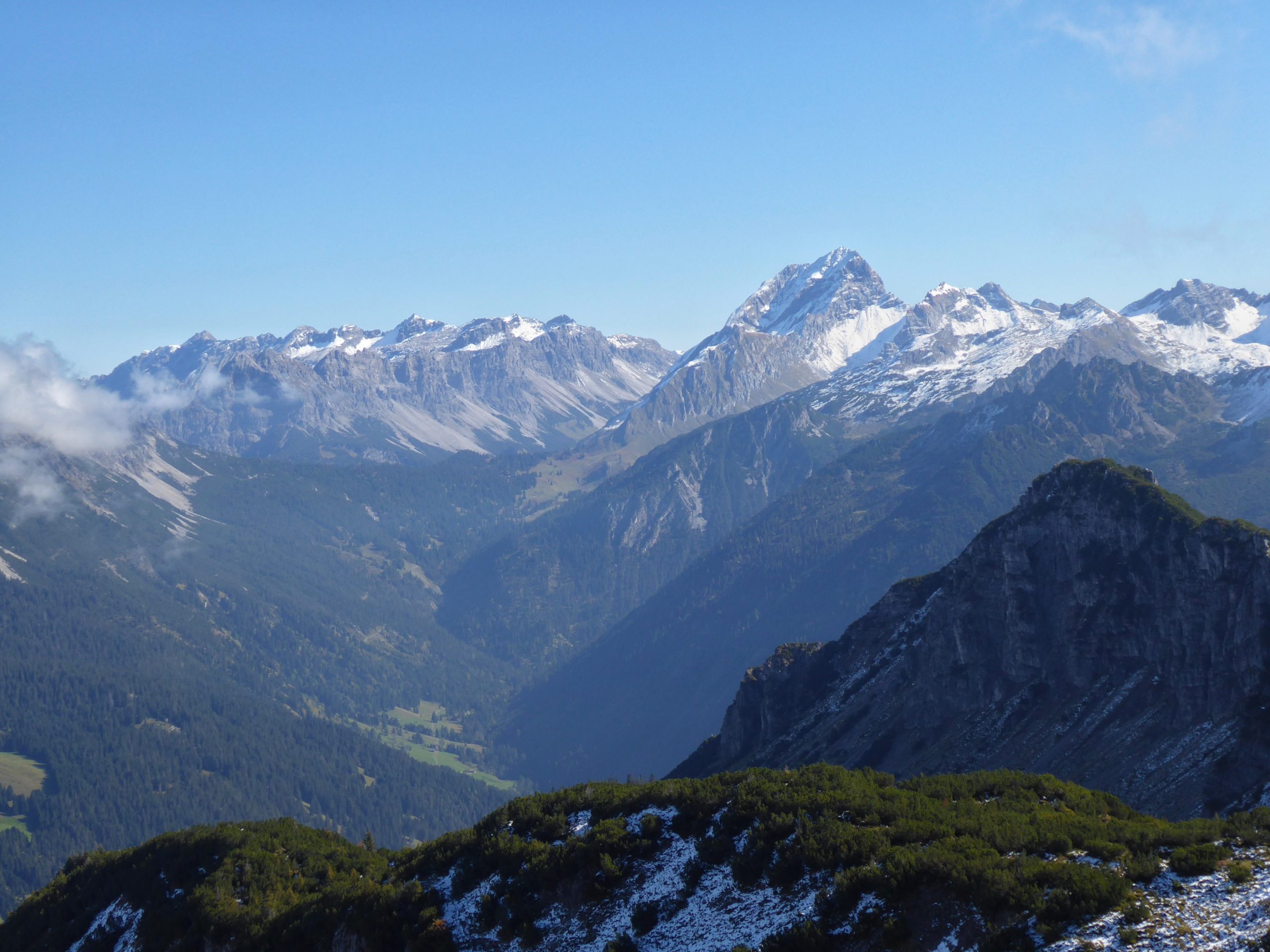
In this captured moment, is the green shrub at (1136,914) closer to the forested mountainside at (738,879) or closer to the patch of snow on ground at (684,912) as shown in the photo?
the forested mountainside at (738,879)

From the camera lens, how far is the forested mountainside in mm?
56719

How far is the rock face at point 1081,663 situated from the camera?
12488 cm

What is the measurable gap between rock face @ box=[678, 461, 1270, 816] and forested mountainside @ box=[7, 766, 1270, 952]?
162 feet

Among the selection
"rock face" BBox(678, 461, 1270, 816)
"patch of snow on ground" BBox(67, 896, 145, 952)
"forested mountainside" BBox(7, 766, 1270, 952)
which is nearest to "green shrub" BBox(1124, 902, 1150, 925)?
"forested mountainside" BBox(7, 766, 1270, 952)

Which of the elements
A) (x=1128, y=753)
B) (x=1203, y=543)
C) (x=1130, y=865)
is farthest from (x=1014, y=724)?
(x=1130, y=865)

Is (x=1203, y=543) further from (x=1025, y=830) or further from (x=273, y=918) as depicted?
(x=273, y=918)

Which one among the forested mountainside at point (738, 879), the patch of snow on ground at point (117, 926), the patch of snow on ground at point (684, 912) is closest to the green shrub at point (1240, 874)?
the forested mountainside at point (738, 879)

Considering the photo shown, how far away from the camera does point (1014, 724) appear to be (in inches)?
6073

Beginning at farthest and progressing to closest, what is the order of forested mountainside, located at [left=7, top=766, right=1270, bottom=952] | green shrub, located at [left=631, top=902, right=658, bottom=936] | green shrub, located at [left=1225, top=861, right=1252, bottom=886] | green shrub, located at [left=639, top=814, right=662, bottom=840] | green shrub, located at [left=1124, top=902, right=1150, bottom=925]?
green shrub, located at [left=639, top=814, right=662, bottom=840] < green shrub, located at [left=631, top=902, right=658, bottom=936] < forested mountainside, located at [left=7, top=766, right=1270, bottom=952] < green shrub, located at [left=1225, top=861, right=1252, bottom=886] < green shrub, located at [left=1124, top=902, right=1150, bottom=925]

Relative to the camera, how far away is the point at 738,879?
234 ft

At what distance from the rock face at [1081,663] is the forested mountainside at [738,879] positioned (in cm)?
4947

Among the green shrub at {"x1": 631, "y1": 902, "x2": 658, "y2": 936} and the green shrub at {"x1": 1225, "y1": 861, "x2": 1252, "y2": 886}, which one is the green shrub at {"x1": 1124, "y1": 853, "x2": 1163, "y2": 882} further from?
the green shrub at {"x1": 631, "y1": 902, "x2": 658, "y2": 936}

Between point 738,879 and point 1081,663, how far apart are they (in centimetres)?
9861

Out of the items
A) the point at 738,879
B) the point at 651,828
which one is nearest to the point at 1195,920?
the point at 738,879
